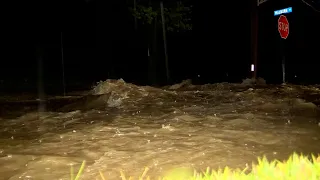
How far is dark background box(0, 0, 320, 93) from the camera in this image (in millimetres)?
28156

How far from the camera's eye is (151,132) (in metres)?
9.88

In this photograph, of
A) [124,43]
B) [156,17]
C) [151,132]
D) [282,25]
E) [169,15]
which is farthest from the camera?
[124,43]

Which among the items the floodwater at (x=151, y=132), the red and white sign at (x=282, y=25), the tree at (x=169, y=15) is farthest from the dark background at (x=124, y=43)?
the floodwater at (x=151, y=132)

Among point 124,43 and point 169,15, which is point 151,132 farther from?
point 124,43

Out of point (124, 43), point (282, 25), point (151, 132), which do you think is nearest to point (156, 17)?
point (124, 43)

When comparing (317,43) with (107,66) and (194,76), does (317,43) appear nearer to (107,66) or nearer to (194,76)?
(194,76)

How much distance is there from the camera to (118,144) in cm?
864

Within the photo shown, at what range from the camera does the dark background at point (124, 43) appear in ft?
92.4

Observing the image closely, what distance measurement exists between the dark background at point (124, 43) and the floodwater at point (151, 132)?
11.8m

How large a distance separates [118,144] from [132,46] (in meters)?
26.7

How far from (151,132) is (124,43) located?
2571 centimetres

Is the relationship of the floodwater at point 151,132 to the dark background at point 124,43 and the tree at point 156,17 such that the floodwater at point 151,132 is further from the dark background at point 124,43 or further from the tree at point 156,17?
the dark background at point 124,43

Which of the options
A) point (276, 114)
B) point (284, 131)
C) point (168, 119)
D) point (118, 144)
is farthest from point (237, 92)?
point (118, 144)

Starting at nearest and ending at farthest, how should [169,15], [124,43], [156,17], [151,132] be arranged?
[151,132], [156,17], [169,15], [124,43]
